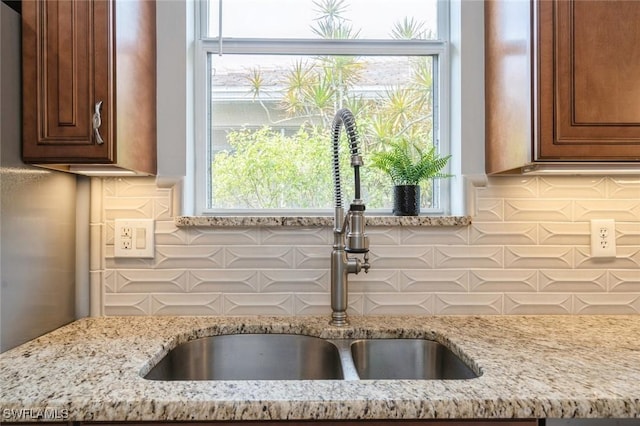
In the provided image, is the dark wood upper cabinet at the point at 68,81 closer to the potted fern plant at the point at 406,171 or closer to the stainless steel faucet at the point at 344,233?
the stainless steel faucet at the point at 344,233

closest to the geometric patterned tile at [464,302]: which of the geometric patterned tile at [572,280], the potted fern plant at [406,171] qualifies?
the geometric patterned tile at [572,280]

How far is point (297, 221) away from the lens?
1.34 meters

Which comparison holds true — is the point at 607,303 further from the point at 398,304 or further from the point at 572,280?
the point at 398,304

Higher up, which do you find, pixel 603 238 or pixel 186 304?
pixel 603 238

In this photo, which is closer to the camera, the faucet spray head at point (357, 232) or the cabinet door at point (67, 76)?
the cabinet door at point (67, 76)

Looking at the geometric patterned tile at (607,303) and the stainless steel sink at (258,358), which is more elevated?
the geometric patterned tile at (607,303)

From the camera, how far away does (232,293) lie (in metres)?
1.35

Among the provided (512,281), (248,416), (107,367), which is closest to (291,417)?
(248,416)

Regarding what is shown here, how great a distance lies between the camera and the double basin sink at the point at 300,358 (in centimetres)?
116

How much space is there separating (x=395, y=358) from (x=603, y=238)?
749mm

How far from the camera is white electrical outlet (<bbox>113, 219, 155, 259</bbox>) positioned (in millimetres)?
1339

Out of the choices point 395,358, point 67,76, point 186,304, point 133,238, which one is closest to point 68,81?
point 67,76

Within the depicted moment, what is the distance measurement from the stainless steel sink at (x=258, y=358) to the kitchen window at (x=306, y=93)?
440mm

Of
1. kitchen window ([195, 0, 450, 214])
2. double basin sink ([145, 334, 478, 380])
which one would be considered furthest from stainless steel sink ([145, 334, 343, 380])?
kitchen window ([195, 0, 450, 214])
